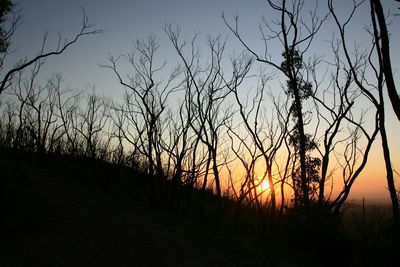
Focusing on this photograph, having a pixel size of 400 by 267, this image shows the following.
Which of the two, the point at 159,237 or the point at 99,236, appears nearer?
the point at 99,236

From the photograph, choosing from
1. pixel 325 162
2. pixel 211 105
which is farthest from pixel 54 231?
pixel 325 162

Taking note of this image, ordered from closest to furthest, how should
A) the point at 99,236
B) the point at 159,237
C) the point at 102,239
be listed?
the point at 102,239 → the point at 99,236 → the point at 159,237

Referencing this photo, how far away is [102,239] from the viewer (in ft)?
30.6

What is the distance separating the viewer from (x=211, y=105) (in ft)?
54.0

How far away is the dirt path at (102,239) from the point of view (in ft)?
25.5

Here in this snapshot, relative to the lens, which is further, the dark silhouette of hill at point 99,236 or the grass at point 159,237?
the grass at point 159,237

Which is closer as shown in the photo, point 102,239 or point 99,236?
point 102,239

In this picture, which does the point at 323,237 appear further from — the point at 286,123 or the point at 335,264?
the point at 286,123

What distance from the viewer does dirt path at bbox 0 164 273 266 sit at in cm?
777

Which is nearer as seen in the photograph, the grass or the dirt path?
the dirt path

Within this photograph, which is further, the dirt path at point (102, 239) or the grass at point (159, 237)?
the grass at point (159, 237)

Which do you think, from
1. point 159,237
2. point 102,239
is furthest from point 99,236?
point 159,237

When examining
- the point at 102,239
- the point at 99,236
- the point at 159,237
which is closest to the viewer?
the point at 102,239

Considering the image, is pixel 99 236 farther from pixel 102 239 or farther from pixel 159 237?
pixel 159 237
